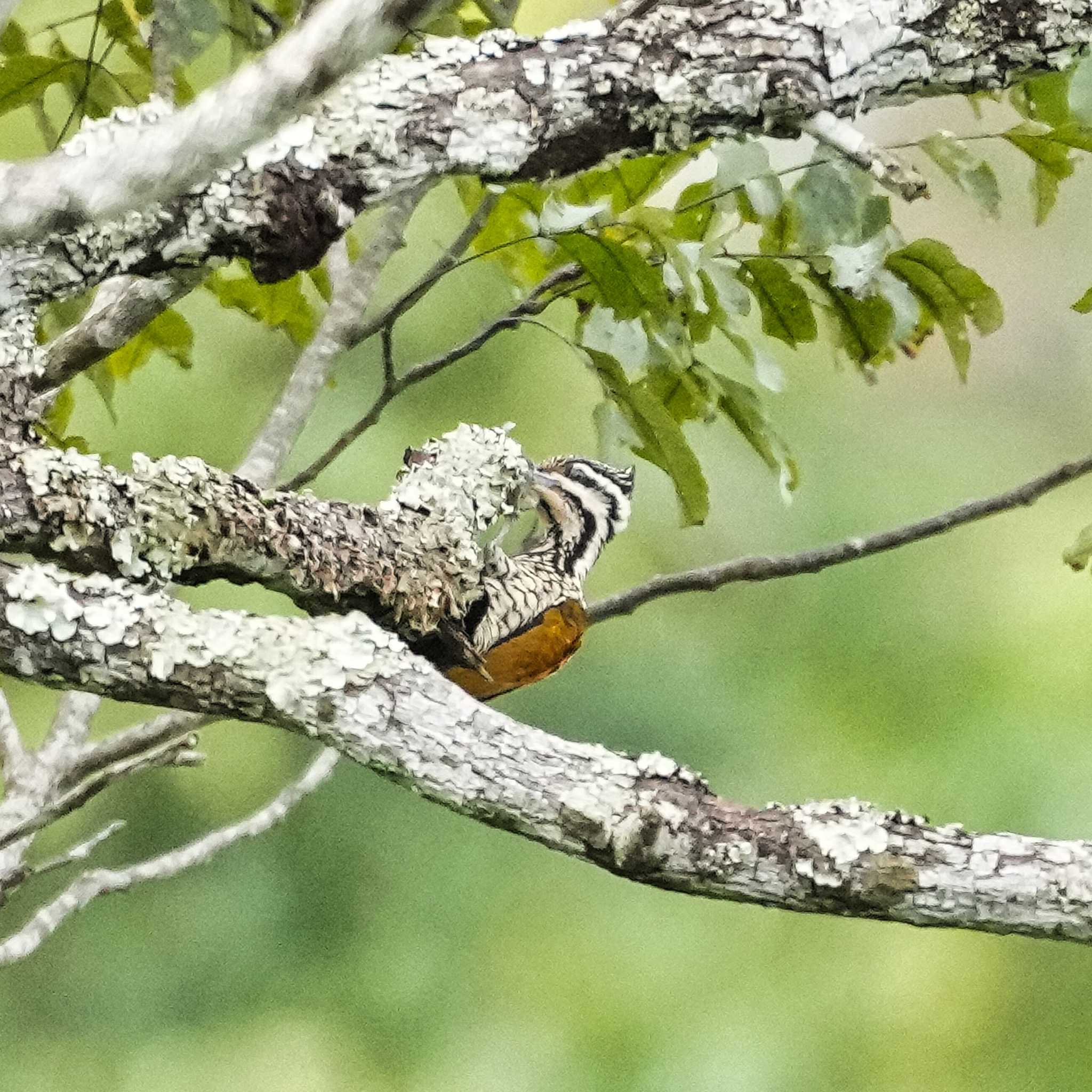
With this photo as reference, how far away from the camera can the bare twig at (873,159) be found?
0.69 m

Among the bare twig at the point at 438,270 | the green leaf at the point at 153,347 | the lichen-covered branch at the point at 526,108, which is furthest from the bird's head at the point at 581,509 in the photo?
the lichen-covered branch at the point at 526,108

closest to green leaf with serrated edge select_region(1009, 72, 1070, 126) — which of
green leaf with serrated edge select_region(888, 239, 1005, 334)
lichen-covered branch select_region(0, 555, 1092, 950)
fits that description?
green leaf with serrated edge select_region(888, 239, 1005, 334)

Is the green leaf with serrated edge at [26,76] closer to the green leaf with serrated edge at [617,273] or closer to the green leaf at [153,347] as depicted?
the green leaf at [153,347]

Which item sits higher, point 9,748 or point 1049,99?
point 1049,99

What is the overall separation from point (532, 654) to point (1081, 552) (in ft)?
1.43

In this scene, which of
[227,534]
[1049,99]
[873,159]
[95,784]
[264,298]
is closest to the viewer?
[873,159]

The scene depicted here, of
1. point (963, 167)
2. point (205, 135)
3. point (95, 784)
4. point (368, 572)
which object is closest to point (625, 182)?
point (963, 167)

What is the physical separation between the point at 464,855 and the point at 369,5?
2.91 meters

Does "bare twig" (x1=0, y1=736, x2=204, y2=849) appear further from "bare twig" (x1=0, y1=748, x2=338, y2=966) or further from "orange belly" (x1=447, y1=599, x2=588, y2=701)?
"orange belly" (x1=447, y1=599, x2=588, y2=701)

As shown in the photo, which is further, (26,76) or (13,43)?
(13,43)

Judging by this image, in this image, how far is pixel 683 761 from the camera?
2.97 metres

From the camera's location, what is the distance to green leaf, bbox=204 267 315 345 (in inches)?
52.3

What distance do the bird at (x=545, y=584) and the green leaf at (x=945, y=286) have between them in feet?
0.92

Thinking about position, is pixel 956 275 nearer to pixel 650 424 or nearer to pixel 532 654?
pixel 650 424
